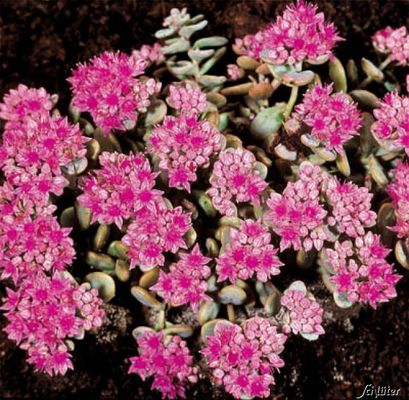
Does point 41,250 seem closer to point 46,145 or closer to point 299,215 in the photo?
point 46,145

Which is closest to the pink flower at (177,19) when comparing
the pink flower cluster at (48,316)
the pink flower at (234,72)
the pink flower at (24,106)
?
the pink flower at (234,72)

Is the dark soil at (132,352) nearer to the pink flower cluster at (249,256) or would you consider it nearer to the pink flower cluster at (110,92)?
the pink flower cluster at (249,256)

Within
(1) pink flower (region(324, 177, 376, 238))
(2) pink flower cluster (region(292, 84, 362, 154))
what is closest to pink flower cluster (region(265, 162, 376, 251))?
(1) pink flower (region(324, 177, 376, 238))

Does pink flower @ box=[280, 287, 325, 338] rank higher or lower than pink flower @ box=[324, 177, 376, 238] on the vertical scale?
lower

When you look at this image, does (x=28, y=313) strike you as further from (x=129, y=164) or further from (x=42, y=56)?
(x=42, y=56)

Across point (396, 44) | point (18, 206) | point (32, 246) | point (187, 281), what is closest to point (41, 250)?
point (32, 246)

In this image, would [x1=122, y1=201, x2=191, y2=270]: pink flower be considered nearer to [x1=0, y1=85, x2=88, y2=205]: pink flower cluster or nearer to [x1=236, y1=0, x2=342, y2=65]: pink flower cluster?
[x1=0, y1=85, x2=88, y2=205]: pink flower cluster
